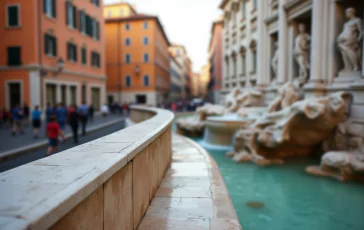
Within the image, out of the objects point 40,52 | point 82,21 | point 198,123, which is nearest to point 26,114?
point 40,52

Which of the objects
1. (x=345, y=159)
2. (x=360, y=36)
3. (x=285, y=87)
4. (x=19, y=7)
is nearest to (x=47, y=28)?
(x=19, y=7)

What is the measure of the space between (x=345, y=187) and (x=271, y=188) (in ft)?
5.21

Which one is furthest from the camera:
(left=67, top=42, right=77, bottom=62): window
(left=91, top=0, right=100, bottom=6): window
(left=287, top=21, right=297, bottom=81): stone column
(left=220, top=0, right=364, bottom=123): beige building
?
(left=91, top=0, right=100, bottom=6): window

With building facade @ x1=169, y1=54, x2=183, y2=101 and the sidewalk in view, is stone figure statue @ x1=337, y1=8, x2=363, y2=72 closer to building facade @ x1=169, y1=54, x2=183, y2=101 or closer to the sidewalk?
the sidewalk

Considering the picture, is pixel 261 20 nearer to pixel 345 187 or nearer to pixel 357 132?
pixel 357 132

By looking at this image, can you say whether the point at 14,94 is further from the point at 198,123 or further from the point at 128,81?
the point at 128,81

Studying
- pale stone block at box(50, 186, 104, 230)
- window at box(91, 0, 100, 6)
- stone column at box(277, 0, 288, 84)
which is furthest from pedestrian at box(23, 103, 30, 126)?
pale stone block at box(50, 186, 104, 230)

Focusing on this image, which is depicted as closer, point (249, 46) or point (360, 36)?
point (360, 36)

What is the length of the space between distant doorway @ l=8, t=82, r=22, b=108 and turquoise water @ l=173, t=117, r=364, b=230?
56.9ft

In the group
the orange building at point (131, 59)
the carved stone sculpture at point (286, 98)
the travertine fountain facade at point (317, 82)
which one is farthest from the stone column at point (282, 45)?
the orange building at point (131, 59)

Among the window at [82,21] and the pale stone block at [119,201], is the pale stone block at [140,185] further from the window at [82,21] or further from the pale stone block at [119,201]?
the window at [82,21]

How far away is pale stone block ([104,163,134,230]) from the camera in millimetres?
2309

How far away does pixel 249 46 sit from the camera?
2086 cm

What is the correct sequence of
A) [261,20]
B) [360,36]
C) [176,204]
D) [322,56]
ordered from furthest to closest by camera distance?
[261,20]
[322,56]
[360,36]
[176,204]
